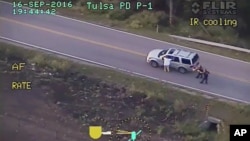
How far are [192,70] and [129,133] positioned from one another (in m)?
0.51

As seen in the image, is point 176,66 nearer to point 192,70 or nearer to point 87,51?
point 192,70

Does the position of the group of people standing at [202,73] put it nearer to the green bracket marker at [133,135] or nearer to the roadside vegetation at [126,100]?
the roadside vegetation at [126,100]

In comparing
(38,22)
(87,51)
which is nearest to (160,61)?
(87,51)

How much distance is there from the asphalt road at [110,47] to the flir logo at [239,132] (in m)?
0.18

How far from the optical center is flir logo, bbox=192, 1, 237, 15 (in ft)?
14.8

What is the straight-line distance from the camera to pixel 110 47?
15.2 feet

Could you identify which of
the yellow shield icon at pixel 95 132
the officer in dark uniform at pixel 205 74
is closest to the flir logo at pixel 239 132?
the officer in dark uniform at pixel 205 74

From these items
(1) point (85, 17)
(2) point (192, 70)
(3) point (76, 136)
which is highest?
Result: (1) point (85, 17)

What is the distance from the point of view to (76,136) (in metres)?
4.48

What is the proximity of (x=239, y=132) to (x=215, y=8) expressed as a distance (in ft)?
2.30

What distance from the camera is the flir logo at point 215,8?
4.51m

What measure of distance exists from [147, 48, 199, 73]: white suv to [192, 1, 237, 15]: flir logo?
0.80ft
